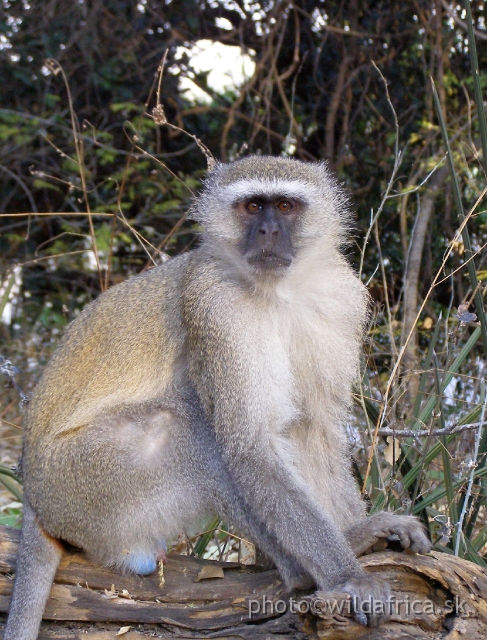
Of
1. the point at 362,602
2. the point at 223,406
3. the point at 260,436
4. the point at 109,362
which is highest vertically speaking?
the point at 109,362

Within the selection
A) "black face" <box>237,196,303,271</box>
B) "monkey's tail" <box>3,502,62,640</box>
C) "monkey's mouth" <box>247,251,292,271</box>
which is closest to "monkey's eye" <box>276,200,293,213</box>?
"black face" <box>237,196,303,271</box>

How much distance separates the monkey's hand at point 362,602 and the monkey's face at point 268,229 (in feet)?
4.65

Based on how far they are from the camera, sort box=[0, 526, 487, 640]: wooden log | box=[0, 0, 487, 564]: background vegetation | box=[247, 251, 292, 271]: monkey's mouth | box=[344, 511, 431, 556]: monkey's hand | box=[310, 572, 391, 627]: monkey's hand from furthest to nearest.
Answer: box=[0, 0, 487, 564]: background vegetation → box=[247, 251, 292, 271]: monkey's mouth → box=[344, 511, 431, 556]: monkey's hand → box=[0, 526, 487, 640]: wooden log → box=[310, 572, 391, 627]: monkey's hand

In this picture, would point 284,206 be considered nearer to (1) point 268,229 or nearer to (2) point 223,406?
(1) point 268,229

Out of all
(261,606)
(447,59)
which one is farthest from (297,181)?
(447,59)

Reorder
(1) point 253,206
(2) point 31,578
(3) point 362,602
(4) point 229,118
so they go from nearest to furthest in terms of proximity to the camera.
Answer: (3) point 362,602
(2) point 31,578
(1) point 253,206
(4) point 229,118

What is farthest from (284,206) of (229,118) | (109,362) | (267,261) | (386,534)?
(229,118)

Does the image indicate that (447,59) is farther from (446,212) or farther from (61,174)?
(61,174)

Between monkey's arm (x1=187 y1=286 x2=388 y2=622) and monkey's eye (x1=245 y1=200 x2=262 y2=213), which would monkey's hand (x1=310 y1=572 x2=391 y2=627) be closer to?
monkey's arm (x1=187 y1=286 x2=388 y2=622)

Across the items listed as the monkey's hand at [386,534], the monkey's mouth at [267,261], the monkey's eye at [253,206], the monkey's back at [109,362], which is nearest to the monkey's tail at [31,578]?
the monkey's back at [109,362]

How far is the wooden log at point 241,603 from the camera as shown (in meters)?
3.06

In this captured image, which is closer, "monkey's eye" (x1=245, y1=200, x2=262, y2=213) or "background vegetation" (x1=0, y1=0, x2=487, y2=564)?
"monkey's eye" (x1=245, y1=200, x2=262, y2=213)

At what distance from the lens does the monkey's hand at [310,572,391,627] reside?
2.92m

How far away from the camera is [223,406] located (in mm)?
3445
